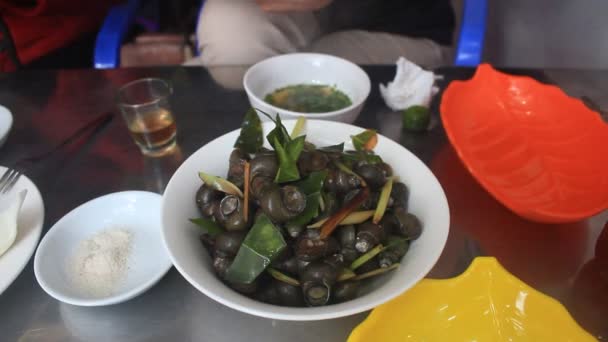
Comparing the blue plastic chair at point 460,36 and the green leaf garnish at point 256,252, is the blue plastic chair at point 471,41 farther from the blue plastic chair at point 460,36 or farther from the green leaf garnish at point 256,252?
the green leaf garnish at point 256,252

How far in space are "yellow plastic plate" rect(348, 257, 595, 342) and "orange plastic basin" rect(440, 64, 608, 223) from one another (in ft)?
0.59

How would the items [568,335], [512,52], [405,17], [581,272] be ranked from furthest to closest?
[512,52]
[405,17]
[581,272]
[568,335]

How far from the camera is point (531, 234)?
70 cm

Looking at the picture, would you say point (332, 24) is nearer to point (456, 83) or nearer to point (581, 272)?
point (456, 83)

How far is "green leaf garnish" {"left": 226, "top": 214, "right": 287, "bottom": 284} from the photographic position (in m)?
0.49

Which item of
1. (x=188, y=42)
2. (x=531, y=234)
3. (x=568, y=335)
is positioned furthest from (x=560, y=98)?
(x=188, y=42)

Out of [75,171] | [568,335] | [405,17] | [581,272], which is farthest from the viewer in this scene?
[405,17]

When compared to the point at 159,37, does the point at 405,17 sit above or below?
above

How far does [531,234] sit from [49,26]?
138 cm

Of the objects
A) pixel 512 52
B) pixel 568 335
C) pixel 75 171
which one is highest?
pixel 568 335

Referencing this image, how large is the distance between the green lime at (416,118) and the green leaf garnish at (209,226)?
50 cm

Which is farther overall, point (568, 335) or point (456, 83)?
point (456, 83)

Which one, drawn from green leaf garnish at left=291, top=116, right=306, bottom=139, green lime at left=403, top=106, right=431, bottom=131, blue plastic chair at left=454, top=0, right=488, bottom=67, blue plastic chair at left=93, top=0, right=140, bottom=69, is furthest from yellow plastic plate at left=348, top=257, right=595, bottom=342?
blue plastic chair at left=93, top=0, right=140, bottom=69

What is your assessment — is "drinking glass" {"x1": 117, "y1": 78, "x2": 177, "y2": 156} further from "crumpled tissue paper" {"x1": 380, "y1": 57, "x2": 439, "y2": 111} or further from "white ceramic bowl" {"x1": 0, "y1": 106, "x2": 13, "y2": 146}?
"crumpled tissue paper" {"x1": 380, "y1": 57, "x2": 439, "y2": 111}
